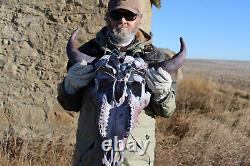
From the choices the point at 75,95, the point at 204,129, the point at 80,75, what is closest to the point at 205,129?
the point at 204,129

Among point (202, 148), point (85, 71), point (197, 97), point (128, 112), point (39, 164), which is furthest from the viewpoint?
point (197, 97)

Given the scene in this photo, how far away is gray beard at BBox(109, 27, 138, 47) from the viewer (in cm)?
285

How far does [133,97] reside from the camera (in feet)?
7.88

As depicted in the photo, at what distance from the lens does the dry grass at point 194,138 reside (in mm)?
6340

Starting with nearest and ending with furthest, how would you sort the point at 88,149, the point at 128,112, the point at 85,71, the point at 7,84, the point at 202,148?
the point at 128,112
the point at 85,71
the point at 88,149
the point at 7,84
the point at 202,148

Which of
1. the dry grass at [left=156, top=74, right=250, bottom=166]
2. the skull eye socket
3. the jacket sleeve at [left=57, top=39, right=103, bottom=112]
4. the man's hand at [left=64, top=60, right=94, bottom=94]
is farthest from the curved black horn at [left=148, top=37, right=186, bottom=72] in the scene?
the dry grass at [left=156, top=74, right=250, bottom=166]

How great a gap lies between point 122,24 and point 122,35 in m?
0.07

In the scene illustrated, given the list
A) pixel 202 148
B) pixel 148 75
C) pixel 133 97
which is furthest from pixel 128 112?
pixel 202 148

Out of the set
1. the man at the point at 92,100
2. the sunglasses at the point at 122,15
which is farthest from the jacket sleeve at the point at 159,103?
the sunglasses at the point at 122,15

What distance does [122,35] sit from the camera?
286 cm

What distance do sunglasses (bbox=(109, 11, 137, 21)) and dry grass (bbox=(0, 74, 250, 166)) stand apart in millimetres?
3450

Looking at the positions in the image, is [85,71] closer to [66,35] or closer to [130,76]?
[130,76]

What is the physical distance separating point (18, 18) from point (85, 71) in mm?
4669

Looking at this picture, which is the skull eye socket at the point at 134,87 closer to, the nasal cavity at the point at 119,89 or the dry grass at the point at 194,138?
the nasal cavity at the point at 119,89
